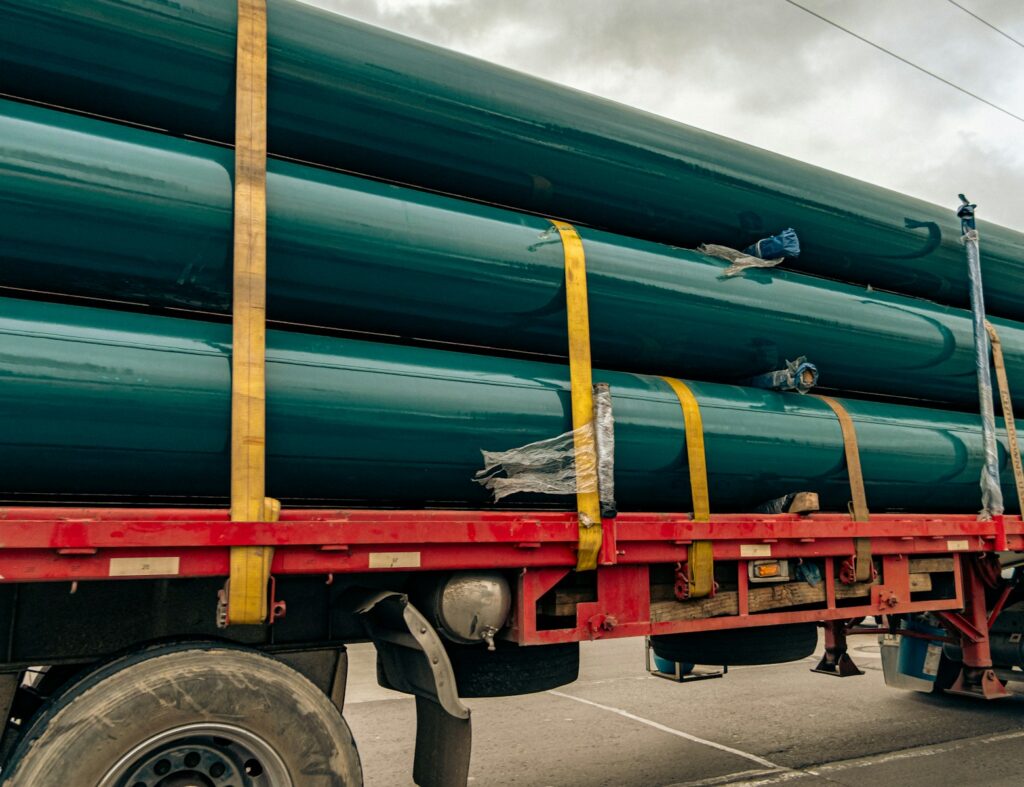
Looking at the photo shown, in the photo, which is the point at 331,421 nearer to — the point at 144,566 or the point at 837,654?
the point at 144,566

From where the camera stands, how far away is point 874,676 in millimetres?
8781

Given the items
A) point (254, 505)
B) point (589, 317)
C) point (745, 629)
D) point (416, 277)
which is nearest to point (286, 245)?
point (416, 277)

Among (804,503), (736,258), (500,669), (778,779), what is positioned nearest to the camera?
(500,669)

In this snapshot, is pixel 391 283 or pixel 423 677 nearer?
pixel 423 677

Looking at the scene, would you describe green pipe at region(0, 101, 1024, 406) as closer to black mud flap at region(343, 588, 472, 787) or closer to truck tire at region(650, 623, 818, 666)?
black mud flap at region(343, 588, 472, 787)

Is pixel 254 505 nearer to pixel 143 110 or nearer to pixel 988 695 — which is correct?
pixel 143 110

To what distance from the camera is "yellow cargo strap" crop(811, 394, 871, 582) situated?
14.5 feet

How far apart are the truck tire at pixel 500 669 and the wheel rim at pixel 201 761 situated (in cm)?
112

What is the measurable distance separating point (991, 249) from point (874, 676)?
5.00m

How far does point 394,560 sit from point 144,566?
0.85 metres

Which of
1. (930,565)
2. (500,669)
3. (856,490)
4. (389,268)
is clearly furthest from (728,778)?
(389,268)

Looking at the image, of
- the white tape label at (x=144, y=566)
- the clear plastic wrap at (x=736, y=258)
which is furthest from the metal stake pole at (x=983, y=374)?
the white tape label at (x=144, y=566)

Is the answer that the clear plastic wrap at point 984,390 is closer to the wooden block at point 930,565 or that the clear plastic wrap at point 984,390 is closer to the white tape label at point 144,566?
the wooden block at point 930,565

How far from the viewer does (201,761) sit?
8.85 ft
